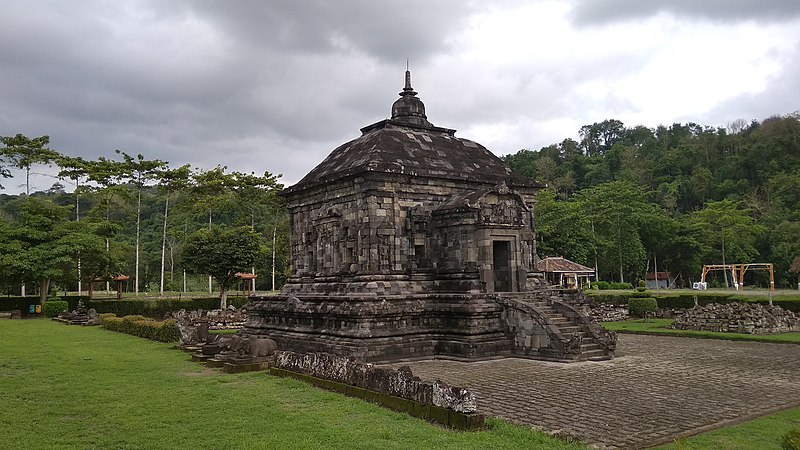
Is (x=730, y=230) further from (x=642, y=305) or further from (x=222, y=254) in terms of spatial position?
(x=222, y=254)

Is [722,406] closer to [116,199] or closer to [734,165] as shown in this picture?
[116,199]

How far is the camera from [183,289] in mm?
55781

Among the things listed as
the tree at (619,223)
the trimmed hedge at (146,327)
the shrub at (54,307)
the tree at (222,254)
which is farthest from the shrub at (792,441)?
the tree at (619,223)

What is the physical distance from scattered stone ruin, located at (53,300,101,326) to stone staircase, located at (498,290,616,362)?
2178 centimetres

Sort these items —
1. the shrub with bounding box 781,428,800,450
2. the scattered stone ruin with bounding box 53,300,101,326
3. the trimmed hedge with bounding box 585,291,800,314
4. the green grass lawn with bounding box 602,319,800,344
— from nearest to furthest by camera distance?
the shrub with bounding box 781,428,800,450 < the green grass lawn with bounding box 602,319,800,344 < the trimmed hedge with bounding box 585,291,800,314 < the scattered stone ruin with bounding box 53,300,101,326

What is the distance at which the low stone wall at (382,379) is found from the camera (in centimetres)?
800

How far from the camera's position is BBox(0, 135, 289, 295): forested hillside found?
3206cm

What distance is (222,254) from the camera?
35531mm

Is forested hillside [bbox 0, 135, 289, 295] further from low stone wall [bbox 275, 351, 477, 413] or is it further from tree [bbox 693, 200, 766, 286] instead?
tree [bbox 693, 200, 766, 286]

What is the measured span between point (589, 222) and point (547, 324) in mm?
40422

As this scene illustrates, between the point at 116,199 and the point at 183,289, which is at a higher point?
the point at 116,199

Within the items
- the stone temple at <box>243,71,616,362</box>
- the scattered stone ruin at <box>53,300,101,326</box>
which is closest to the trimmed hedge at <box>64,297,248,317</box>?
the scattered stone ruin at <box>53,300,101,326</box>

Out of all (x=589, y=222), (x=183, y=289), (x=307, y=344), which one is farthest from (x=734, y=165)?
(x=307, y=344)

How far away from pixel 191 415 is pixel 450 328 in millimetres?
8327
